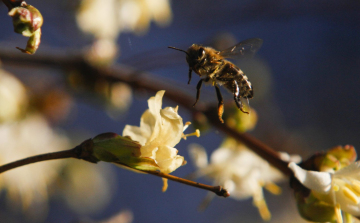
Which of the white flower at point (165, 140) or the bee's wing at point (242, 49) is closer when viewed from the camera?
the white flower at point (165, 140)

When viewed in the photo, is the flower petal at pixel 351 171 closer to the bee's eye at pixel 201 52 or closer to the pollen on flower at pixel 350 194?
the pollen on flower at pixel 350 194

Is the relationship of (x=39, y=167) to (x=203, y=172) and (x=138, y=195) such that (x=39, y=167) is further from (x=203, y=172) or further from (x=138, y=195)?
(x=138, y=195)

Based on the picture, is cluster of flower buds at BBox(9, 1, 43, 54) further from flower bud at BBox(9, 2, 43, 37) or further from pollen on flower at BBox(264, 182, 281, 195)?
pollen on flower at BBox(264, 182, 281, 195)

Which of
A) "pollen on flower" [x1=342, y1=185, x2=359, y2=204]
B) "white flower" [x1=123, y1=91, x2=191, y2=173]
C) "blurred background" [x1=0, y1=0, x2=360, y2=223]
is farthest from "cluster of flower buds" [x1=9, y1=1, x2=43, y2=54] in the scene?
"pollen on flower" [x1=342, y1=185, x2=359, y2=204]

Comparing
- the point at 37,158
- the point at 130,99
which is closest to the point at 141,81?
the point at 130,99

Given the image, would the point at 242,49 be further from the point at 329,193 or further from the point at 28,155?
the point at 28,155

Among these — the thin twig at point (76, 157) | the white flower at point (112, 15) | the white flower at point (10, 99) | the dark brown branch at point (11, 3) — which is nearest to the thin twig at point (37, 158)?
the thin twig at point (76, 157)

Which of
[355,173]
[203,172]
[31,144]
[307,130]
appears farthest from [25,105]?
[307,130]
